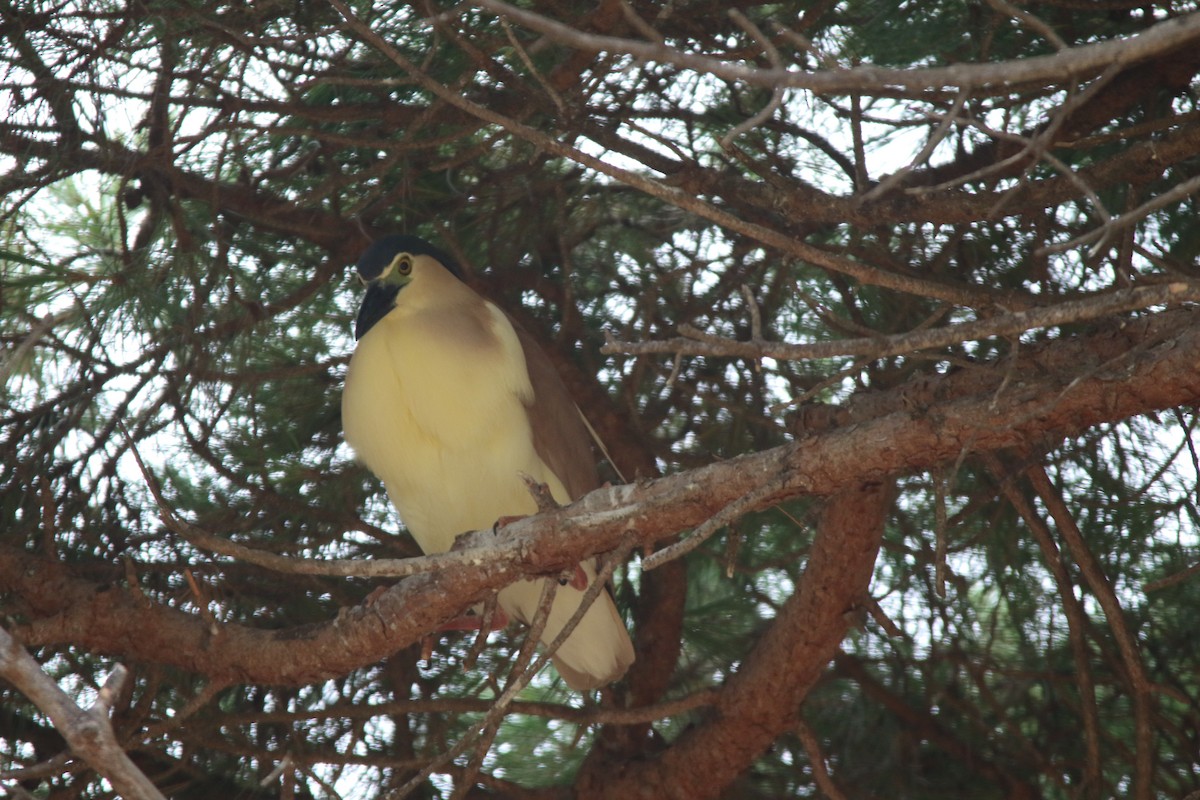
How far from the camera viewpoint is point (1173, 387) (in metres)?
1.78

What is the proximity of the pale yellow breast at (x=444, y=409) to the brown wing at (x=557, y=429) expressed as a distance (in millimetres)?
27

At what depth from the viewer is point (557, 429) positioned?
10.1ft

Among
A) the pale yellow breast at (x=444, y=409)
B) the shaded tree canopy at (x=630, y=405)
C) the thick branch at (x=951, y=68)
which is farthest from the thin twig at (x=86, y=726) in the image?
the pale yellow breast at (x=444, y=409)

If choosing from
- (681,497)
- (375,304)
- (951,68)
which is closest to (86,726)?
(681,497)

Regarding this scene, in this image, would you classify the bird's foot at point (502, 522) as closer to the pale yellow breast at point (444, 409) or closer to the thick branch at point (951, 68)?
the pale yellow breast at point (444, 409)

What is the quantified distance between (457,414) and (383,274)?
40cm

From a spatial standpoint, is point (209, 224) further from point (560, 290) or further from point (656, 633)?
point (656, 633)

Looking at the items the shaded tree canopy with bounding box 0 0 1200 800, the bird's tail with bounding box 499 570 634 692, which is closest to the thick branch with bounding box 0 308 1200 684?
the shaded tree canopy with bounding box 0 0 1200 800

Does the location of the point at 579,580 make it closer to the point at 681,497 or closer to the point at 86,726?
the point at 681,497

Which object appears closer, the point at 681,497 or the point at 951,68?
the point at 951,68

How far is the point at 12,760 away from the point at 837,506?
1.98m

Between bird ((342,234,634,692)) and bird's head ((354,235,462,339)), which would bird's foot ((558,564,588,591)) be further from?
bird's head ((354,235,462,339))

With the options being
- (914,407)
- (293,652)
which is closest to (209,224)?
(293,652)

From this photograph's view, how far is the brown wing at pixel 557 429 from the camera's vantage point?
3053mm
